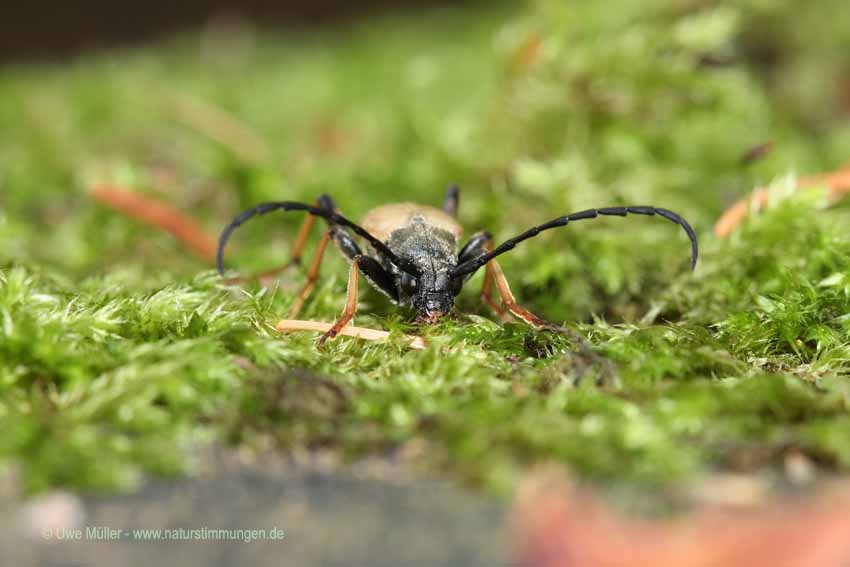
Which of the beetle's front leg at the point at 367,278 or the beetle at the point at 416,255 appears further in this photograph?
the beetle's front leg at the point at 367,278

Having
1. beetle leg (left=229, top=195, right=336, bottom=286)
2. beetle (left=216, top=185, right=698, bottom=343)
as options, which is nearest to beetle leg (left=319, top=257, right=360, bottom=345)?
beetle (left=216, top=185, right=698, bottom=343)

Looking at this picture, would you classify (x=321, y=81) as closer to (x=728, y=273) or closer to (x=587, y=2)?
(x=587, y=2)

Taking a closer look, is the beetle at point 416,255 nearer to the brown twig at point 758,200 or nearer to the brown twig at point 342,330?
the brown twig at point 342,330

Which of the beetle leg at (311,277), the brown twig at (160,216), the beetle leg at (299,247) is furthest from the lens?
the brown twig at (160,216)

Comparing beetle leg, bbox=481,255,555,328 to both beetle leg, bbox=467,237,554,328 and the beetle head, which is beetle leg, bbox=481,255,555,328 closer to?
beetle leg, bbox=467,237,554,328

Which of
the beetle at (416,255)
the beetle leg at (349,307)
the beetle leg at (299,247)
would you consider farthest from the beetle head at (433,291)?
the beetle leg at (299,247)

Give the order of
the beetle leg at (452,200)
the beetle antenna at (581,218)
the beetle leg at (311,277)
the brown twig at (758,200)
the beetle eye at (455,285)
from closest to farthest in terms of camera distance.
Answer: the beetle antenna at (581,218) < the beetle eye at (455,285) < the beetle leg at (311,277) < the brown twig at (758,200) < the beetle leg at (452,200)
